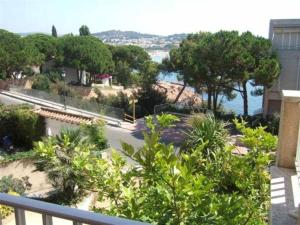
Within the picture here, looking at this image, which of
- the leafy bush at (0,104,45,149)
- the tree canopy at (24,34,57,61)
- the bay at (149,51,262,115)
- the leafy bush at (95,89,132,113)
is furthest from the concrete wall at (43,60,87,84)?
the leafy bush at (0,104,45,149)

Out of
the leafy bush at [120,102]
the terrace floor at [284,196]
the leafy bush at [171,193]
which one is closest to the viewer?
the leafy bush at [171,193]

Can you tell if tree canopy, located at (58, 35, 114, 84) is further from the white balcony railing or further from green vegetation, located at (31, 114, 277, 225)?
the white balcony railing

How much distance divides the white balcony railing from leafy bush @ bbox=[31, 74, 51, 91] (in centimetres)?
3019

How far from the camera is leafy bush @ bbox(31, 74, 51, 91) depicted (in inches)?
1208

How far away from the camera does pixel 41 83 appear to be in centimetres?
3081

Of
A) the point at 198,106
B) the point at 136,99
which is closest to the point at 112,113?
the point at 136,99

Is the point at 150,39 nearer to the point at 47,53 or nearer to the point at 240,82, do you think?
the point at 47,53

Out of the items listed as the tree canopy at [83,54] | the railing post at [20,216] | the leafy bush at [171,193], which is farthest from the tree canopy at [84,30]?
the railing post at [20,216]

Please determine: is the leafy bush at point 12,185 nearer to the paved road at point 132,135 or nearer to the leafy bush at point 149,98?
the paved road at point 132,135

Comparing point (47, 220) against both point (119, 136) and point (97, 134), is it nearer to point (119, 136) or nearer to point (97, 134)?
point (97, 134)

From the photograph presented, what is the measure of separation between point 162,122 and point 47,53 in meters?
32.8

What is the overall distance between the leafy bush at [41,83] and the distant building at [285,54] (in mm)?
17593

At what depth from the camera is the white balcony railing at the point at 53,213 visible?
123cm

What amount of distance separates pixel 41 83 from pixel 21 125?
15858 mm
